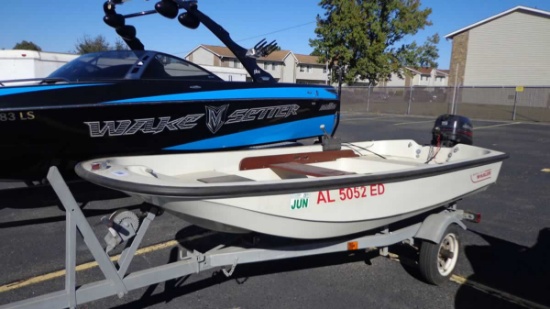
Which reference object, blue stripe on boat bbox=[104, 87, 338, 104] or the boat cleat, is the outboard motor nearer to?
blue stripe on boat bbox=[104, 87, 338, 104]

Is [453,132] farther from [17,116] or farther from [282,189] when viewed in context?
[17,116]

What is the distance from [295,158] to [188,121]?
112 cm

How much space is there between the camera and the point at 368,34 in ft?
108

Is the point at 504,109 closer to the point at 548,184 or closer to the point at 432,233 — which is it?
the point at 548,184

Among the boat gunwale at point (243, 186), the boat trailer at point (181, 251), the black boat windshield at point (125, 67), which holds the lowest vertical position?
the boat trailer at point (181, 251)

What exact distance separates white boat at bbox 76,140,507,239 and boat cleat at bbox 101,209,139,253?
0.17 m

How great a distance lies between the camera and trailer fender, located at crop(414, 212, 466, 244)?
3133 millimetres

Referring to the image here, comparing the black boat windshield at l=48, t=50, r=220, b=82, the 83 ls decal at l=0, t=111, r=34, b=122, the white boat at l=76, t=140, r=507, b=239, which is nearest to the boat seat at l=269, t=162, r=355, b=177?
the white boat at l=76, t=140, r=507, b=239

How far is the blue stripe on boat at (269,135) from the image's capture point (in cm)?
427

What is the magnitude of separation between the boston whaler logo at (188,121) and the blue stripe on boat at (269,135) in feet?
0.46

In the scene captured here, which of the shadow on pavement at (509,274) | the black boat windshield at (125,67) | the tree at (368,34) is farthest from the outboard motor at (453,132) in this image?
the tree at (368,34)

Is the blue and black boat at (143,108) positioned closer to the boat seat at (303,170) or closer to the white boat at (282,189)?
the white boat at (282,189)

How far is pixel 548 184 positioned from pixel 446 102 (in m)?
18.7

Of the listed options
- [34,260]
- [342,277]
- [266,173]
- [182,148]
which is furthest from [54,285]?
[342,277]
